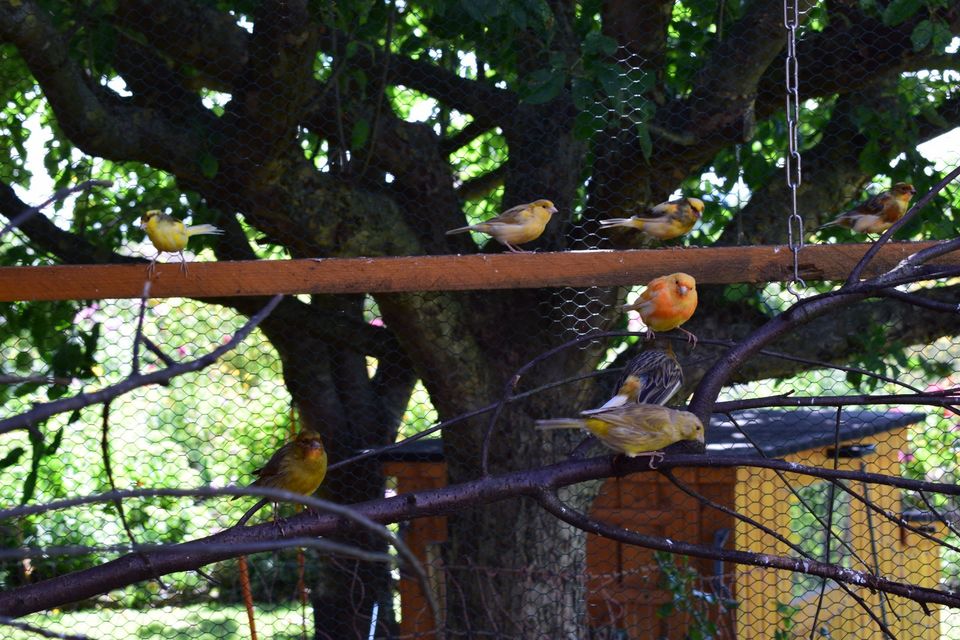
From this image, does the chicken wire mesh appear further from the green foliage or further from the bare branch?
the bare branch

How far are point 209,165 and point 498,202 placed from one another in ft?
5.87

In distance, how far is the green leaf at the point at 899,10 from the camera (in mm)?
3326

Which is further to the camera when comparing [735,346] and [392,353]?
[392,353]

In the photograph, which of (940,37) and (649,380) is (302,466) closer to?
Result: (649,380)

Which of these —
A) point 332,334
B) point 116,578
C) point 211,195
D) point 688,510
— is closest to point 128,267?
point 211,195

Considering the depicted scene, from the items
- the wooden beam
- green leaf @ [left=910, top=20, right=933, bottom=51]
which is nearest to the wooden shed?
the wooden beam

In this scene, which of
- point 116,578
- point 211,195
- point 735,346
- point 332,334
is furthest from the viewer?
point 332,334

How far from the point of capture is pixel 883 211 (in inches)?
155

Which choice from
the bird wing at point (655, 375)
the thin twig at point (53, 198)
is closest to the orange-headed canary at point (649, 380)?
the bird wing at point (655, 375)

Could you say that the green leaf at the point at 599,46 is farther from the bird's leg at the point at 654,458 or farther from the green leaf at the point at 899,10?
the bird's leg at the point at 654,458

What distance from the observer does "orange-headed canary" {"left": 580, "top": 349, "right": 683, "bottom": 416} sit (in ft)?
8.83

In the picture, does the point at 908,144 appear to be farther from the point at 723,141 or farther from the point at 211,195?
the point at 211,195

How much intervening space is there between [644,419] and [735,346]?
0.76 ft

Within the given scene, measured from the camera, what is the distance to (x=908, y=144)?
13.2 feet
